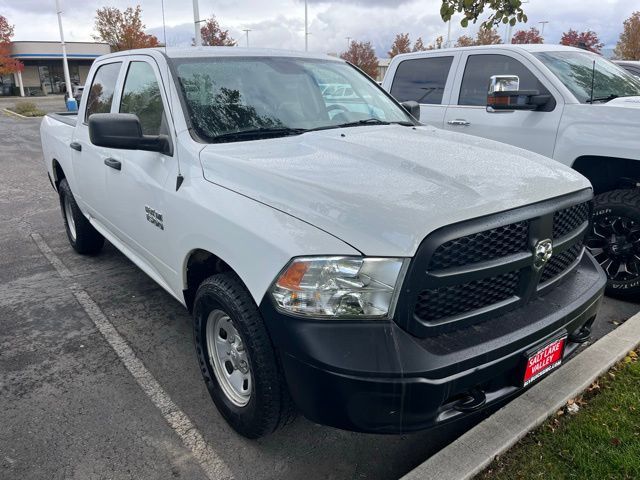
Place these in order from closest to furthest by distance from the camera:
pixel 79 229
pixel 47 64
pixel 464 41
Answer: pixel 79 229 < pixel 464 41 < pixel 47 64

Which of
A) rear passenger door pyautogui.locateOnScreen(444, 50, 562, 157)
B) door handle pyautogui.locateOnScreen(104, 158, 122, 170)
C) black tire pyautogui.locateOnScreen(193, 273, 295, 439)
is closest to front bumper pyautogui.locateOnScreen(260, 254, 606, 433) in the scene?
black tire pyautogui.locateOnScreen(193, 273, 295, 439)

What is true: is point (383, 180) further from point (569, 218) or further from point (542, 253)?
point (569, 218)

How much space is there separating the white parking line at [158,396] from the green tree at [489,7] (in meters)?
3.18

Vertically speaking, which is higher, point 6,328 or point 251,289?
point 251,289

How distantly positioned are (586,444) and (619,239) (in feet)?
7.34

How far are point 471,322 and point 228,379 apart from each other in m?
1.34

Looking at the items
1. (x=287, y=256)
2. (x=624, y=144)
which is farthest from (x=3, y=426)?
(x=624, y=144)

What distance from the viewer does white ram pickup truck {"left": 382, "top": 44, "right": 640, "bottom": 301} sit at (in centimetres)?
410

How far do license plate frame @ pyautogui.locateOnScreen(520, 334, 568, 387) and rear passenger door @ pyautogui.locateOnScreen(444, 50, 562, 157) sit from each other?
8.52ft

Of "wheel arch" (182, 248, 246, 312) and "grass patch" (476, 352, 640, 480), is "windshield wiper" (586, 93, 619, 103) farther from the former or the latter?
"wheel arch" (182, 248, 246, 312)

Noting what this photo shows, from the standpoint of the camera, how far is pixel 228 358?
8.90ft

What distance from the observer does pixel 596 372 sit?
2994 mm

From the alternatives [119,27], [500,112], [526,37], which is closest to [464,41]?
[526,37]

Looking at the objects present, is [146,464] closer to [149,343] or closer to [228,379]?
[228,379]
